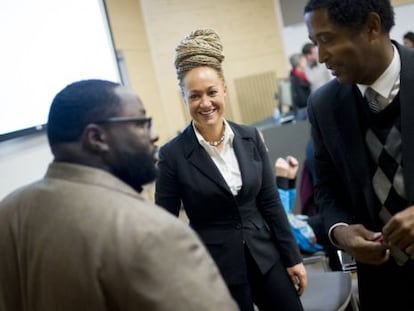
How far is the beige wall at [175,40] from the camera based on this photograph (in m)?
4.95

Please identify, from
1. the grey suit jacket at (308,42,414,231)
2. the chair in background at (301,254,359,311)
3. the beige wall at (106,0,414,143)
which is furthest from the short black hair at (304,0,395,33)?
the beige wall at (106,0,414,143)

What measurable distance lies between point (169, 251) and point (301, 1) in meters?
7.10

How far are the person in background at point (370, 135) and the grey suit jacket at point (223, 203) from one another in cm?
26

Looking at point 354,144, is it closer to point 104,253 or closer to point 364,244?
point 364,244

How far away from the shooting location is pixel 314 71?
18.7ft

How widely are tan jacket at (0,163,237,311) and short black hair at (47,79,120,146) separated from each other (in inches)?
2.9

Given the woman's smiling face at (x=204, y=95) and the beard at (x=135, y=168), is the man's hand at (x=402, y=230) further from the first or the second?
the woman's smiling face at (x=204, y=95)

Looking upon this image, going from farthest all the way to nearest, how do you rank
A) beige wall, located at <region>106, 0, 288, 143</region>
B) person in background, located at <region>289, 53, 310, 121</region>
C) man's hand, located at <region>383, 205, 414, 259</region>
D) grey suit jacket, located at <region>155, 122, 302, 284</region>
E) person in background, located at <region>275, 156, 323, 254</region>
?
person in background, located at <region>289, 53, 310, 121</region> < beige wall, located at <region>106, 0, 288, 143</region> < person in background, located at <region>275, 156, 323, 254</region> < grey suit jacket, located at <region>155, 122, 302, 284</region> < man's hand, located at <region>383, 205, 414, 259</region>

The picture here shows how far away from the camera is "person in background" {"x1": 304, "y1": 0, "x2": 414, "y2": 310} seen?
1.06m

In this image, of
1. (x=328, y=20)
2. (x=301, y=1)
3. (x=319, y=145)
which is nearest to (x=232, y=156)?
(x=319, y=145)

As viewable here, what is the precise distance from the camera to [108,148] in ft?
2.52

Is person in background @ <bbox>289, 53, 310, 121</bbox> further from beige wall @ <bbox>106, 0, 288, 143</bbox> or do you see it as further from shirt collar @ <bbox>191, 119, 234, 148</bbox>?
shirt collar @ <bbox>191, 119, 234, 148</bbox>

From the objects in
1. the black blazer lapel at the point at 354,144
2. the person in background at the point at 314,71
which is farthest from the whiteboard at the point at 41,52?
the person in background at the point at 314,71

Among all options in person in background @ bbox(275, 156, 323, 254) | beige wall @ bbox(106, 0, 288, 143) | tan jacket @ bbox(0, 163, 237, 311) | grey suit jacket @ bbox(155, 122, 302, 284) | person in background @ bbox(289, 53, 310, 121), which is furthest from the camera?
person in background @ bbox(289, 53, 310, 121)
